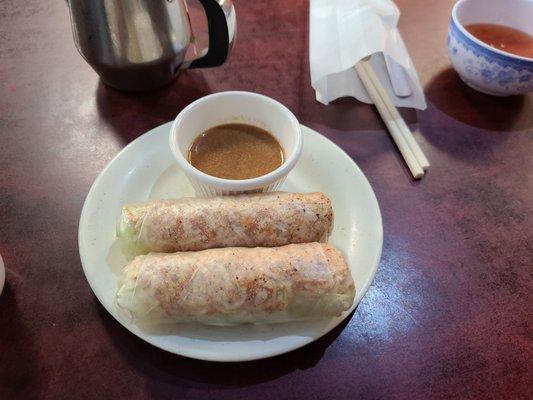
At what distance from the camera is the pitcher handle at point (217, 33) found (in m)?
1.54

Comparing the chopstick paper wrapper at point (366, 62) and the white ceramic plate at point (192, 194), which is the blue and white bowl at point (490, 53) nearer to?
the chopstick paper wrapper at point (366, 62)

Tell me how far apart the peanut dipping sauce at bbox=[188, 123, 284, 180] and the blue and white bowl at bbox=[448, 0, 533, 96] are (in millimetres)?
852

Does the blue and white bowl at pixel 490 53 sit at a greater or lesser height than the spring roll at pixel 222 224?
greater

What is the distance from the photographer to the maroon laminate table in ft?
3.74

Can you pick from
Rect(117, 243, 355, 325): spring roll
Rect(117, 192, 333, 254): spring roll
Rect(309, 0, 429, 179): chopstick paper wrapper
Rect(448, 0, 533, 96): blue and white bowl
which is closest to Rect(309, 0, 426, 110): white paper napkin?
Rect(309, 0, 429, 179): chopstick paper wrapper

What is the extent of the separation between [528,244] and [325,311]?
0.80 metres

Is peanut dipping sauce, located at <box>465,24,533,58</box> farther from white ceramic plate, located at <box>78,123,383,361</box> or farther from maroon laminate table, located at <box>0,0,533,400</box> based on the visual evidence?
white ceramic plate, located at <box>78,123,383,361</box>

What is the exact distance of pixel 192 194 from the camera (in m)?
1.44

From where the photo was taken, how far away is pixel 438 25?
2.15 m

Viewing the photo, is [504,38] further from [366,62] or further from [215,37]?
[215,37]

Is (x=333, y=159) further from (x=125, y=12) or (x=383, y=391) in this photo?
(x=125, y=12)

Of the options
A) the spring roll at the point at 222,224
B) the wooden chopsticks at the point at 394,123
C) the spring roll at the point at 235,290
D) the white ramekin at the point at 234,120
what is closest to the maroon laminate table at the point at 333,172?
the wooden chopsticks at the point at 394,123

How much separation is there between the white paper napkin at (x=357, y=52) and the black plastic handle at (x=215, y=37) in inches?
14.7

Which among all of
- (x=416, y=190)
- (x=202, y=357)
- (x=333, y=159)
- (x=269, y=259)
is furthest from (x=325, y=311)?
(x=416, y=190)
